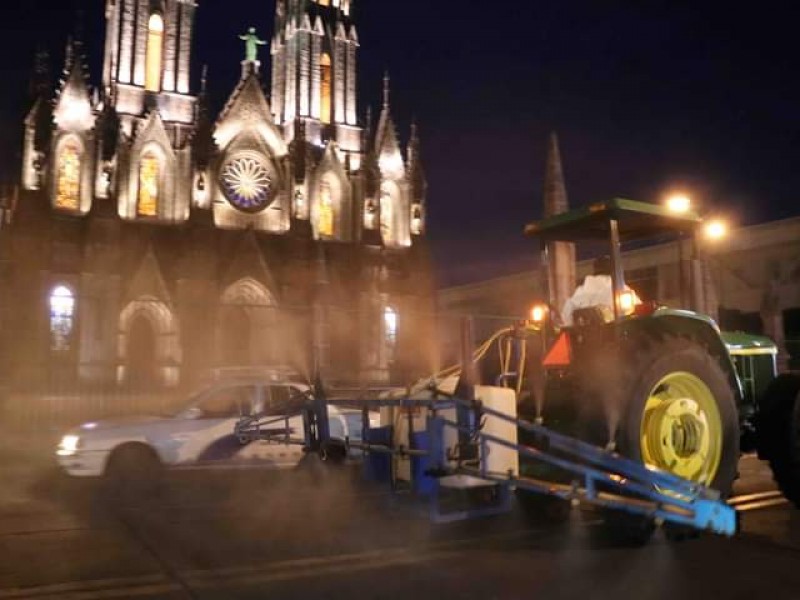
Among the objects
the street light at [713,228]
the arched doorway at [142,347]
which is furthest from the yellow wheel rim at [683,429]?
the arched doorway at [142,347]

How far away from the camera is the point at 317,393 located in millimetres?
7602

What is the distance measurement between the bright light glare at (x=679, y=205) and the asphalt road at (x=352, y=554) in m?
3.13

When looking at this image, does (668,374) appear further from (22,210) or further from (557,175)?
(22,210)

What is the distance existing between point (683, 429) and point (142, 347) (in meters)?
30.3

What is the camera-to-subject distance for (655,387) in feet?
21.2

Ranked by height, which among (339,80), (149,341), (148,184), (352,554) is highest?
(339,80)

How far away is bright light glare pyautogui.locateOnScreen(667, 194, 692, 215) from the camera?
7504 mm

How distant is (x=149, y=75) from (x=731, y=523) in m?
36.6

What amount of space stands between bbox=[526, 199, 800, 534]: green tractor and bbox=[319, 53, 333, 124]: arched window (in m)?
35.3

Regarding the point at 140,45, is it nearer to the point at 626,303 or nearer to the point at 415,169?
the point at 415,169

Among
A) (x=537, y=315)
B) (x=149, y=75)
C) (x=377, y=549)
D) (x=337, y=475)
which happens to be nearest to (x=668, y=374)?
(x=537, y=315)

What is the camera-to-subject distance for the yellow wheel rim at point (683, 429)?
6695 millimetres

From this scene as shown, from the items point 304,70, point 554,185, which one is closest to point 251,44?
point 304,70

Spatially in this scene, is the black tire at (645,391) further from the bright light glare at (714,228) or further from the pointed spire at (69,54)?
the pointed spire at (69,54)
